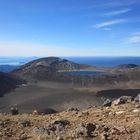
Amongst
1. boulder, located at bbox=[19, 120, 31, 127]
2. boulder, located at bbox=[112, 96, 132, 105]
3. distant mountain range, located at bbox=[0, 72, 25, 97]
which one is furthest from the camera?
distant mountain range, located at bbox=[0, 72, 25, 97]

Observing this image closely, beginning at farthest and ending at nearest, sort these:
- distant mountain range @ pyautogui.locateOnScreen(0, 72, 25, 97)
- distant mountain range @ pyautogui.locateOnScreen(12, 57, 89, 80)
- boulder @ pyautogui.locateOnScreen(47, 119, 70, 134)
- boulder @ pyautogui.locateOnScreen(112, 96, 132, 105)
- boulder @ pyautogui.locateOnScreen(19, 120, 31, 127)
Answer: distant mountain range @ pyautogui.locateOnScreen(12, 57, 89, 80)
distant mountain range @ pyautogui.locateOnScreen(0, 72, 25, 97)
boulder @ pyautogui.locateOnScreen(112, 96, 132, 105)
boulder @ pyautogui.locateOnScreen(19, 120, 31, 127)
boulder @ pyautogui.locateOnScreen(47, 119, 70, 134)

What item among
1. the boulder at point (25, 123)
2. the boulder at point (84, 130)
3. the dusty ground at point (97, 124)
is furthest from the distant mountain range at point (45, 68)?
the boulder at point (84, 130)

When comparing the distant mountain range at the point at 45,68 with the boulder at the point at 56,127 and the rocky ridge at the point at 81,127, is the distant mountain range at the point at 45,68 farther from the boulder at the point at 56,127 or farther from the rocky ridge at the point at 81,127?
the boulder at the point at 56,127

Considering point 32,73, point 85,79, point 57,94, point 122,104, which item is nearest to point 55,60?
point 32,73

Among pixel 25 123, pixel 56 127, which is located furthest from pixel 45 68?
pixel 56 127

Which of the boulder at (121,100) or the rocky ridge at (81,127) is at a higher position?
the boulder at (121,100)

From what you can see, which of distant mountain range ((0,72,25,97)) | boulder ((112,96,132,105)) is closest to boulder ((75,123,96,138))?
boulder ((112,96,132,105))

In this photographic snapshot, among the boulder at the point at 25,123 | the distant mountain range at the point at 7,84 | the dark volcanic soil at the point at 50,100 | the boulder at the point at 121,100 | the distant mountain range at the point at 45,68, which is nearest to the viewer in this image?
the boulder at the point at 25,123

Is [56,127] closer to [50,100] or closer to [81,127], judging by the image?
[81,127]

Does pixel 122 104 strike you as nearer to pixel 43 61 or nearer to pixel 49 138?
pixel 49 138

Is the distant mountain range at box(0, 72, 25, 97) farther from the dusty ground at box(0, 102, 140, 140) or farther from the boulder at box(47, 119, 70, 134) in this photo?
the boulder at box(47, 119, 70, 134)

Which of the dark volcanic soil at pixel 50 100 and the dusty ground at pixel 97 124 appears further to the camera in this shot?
the dark volcanic soil at pixel 50 100
